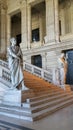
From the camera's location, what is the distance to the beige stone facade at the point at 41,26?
50.4ft

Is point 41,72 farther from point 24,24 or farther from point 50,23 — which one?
point 24,24

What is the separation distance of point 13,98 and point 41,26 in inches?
550

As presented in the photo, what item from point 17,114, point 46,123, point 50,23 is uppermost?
point 50,23

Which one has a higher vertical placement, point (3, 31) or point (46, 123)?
point (3, 31)

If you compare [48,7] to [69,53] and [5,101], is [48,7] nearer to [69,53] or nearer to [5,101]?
[69,53]

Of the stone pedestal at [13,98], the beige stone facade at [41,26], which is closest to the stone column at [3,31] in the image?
the beige stone facade at [41,26]

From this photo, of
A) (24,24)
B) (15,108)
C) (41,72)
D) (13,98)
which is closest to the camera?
(15,108)

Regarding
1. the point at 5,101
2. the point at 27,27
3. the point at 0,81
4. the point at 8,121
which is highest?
the point at 27,27

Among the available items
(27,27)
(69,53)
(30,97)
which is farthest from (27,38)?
(30,97)

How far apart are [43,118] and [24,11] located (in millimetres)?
14363

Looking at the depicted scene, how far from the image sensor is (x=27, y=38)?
17.8 metres

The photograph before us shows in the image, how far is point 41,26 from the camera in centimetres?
1947

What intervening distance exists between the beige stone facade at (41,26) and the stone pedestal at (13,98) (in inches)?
341

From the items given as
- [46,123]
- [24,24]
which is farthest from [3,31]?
[46,123]
